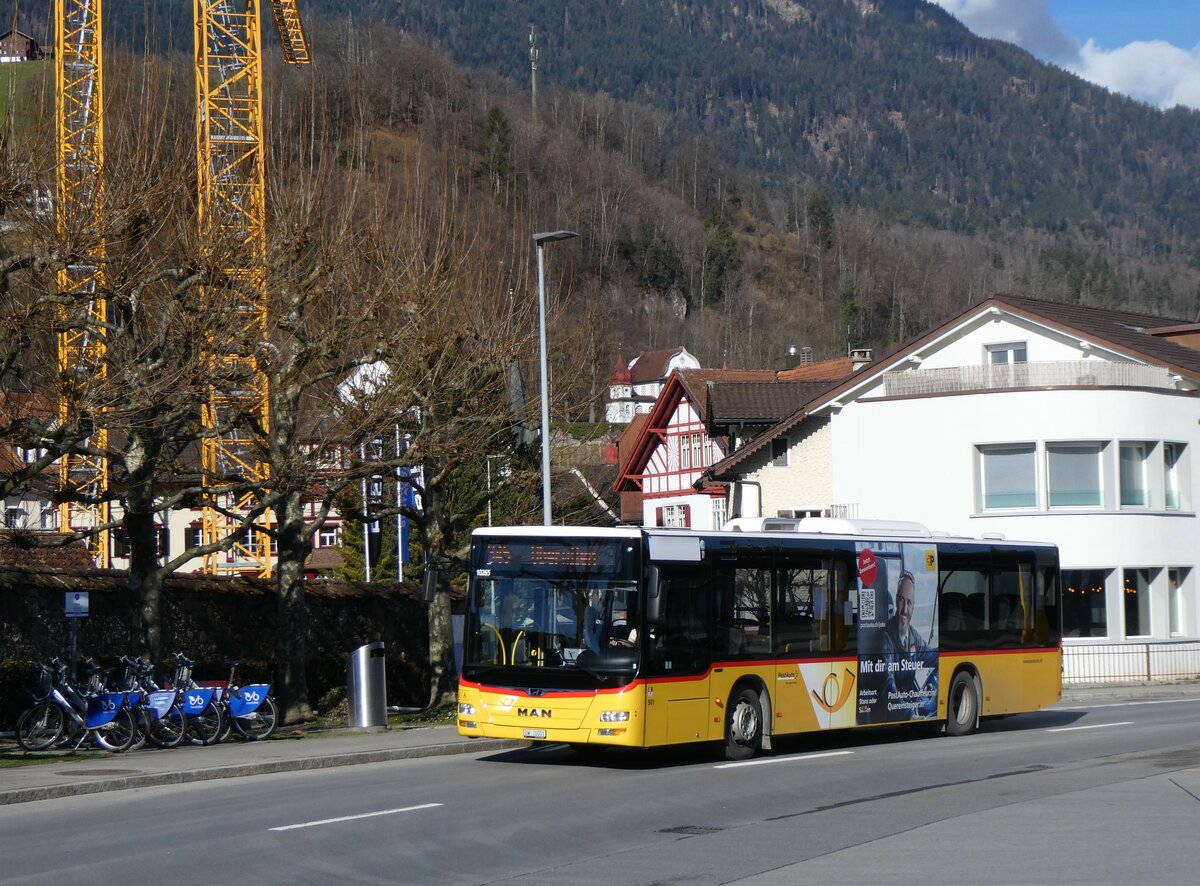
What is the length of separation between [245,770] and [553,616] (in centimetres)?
394

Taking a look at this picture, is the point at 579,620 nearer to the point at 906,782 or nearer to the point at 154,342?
the point at 906,782

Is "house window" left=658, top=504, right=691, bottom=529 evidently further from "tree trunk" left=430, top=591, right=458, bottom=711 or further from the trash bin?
the trash bin

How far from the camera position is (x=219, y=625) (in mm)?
29375

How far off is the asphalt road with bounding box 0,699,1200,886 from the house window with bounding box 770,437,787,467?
27547 millimetres

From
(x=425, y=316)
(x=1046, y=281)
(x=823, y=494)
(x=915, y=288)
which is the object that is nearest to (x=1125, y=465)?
(x=823, y=494)

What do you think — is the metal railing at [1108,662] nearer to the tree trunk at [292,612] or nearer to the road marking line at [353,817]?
the tree trunk at [292,612]

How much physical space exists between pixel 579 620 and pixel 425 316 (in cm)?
1025

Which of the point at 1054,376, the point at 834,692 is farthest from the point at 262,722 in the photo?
the point at 1054,376

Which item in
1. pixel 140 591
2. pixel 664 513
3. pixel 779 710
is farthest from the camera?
pixel 664 513

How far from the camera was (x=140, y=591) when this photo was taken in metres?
23.5

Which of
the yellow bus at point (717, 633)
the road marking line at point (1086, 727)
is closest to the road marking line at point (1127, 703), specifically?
the road marking line at point (1086, 727)

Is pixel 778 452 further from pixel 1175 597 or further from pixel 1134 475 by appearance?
pixel 1175 597

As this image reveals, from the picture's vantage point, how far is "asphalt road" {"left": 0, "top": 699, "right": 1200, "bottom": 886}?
10.8 metres

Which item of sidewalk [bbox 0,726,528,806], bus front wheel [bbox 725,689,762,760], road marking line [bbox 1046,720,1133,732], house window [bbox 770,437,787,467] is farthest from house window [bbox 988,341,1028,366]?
bus front wheel [bbox 725,689,762,760]
